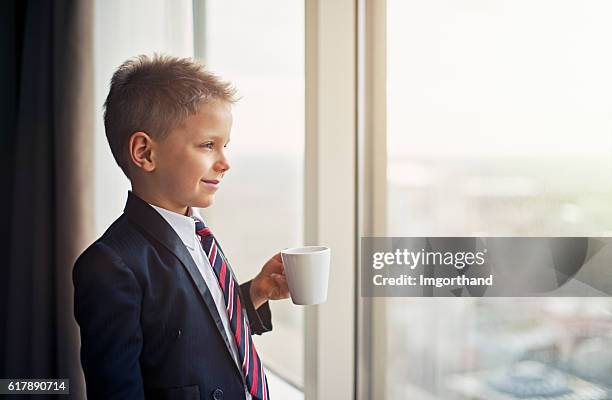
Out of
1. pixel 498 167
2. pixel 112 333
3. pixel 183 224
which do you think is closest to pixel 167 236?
pixel 183 224

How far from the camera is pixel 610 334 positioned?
28.9 inches

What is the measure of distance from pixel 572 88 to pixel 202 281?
563 millimetres

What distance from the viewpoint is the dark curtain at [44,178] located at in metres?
0.76

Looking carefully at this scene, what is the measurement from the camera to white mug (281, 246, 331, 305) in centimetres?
70

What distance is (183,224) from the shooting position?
73 cm

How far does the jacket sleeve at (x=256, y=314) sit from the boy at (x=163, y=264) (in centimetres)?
3

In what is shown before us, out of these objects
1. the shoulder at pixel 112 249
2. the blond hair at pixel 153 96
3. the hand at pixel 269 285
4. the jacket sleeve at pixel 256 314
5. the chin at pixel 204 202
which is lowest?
the jacket sleeve at pixel 256 314

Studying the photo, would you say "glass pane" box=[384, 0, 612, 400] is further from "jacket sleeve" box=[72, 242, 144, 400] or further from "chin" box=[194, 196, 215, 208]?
"jacket sleeve" box=[72, 242, 144, 400]

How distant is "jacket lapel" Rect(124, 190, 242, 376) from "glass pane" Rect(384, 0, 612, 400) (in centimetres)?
31

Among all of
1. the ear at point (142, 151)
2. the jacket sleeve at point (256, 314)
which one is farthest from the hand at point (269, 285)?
the ear at point (142, 151)

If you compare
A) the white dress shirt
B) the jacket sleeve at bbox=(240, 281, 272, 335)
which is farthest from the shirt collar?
the jacket sleeve at bbox=(240, 281, 272, 335)

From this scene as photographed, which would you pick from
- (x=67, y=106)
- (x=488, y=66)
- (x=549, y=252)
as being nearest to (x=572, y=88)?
(x=488, y=66)

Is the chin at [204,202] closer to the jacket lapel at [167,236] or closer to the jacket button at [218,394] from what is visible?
the jacket lapel at [167,236]

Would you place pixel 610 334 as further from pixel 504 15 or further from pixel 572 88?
pixel 504 15
